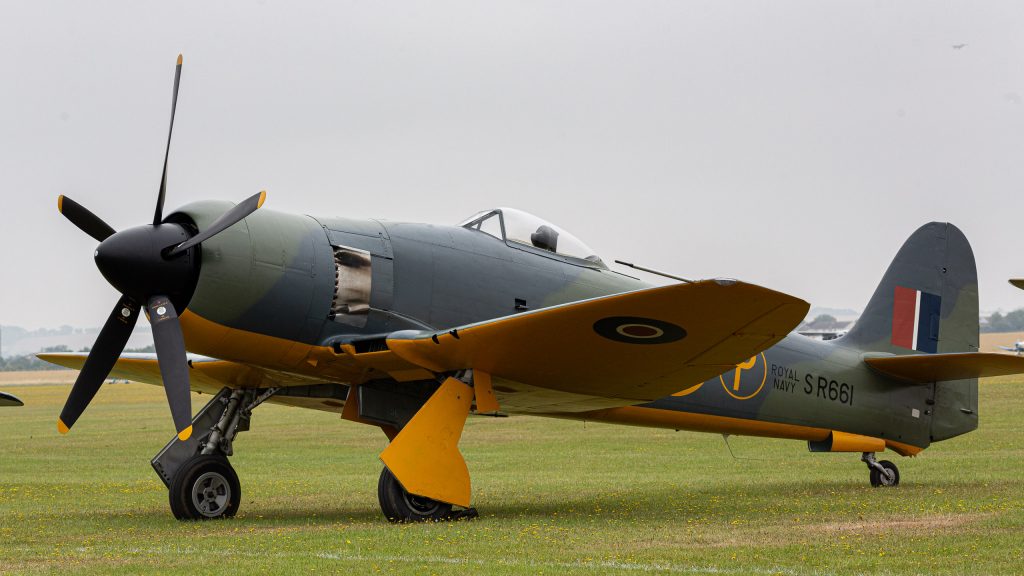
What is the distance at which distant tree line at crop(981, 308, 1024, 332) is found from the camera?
162875 millimetres

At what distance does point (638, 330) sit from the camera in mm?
9203

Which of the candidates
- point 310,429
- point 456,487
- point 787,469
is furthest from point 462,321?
point 310,429

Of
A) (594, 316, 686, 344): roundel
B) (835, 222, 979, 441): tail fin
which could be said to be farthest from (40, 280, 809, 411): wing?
(835, 222, 979, 441): tail fin

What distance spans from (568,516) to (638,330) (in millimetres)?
2231

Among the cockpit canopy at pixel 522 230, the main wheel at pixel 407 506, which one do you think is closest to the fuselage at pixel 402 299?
the cockpit canopy at pixel 522 230

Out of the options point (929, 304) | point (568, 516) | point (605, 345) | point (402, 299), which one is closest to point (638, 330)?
point (605, 345)

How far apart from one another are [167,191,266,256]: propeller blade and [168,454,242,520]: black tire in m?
2.44

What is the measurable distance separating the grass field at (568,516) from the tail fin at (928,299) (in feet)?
6.11

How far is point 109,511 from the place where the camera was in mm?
11555

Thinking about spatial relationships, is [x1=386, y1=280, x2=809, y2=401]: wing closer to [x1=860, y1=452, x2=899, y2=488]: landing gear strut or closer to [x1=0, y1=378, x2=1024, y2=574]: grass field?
[x1=0, y1=378, x2=1024, y2=574]: grass field

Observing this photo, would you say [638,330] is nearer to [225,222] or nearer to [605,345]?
[605,345]

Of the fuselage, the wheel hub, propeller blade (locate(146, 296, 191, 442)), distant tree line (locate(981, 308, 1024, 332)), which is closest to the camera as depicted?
propeller blade (locate(146, 296, 191, 442))

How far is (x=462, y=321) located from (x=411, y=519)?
6.43ft

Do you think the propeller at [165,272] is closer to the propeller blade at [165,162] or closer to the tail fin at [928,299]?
the propeller blade at [165,162]
